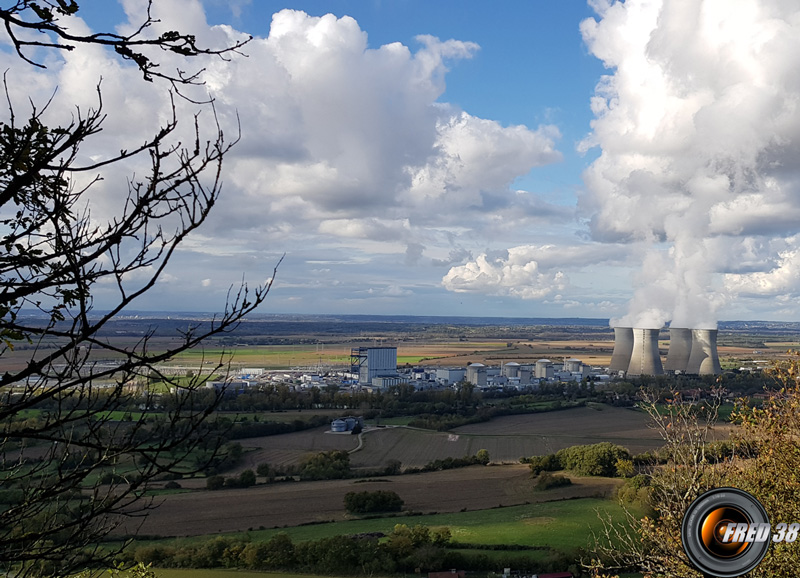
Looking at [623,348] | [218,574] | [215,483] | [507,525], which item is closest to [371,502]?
[507,525]

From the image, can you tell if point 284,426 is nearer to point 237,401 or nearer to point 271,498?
point 237,401

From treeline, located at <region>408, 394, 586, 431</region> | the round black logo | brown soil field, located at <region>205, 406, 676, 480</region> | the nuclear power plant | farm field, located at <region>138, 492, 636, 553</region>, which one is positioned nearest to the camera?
the round black logo

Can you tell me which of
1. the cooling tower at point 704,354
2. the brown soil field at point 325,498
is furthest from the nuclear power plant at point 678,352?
the brown soil field at point 325,498

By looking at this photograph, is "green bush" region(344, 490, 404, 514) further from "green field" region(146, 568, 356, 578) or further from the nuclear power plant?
the nuclear power plant

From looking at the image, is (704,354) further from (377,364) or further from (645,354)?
(377,364)

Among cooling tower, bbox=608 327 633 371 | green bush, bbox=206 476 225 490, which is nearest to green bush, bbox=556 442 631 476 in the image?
green bush, bbox=206 476 225 490

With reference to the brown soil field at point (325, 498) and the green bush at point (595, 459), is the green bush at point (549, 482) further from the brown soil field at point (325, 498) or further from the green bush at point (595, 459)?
the green bush at point (595, 459)

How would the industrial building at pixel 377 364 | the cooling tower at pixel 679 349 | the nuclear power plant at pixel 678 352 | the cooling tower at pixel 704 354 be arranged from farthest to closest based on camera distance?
the industrial building at pixel 377 364
the cooling tower at pixel 679 349
the nuclear power plant at pixel 678 352
the cooling tower at pixel 704 354
